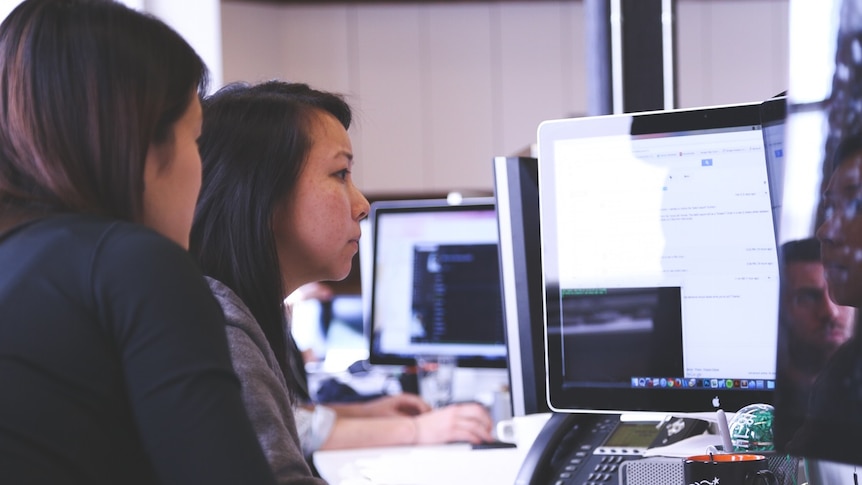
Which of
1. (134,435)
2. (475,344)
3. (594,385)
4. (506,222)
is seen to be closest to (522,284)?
(506,222)

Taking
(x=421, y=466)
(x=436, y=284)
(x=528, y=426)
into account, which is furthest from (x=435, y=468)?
(x=436, y=284)

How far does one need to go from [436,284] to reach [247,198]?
117cm

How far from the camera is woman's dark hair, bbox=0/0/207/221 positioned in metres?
0.72

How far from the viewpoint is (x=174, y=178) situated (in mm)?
786

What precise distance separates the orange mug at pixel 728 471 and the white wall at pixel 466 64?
4691mm

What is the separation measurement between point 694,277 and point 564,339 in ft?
0.56

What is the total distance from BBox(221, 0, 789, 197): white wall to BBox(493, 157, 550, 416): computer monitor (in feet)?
14.1

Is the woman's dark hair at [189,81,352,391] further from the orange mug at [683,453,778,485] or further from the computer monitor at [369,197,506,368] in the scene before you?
the computer monitor at [369,197,506,368]

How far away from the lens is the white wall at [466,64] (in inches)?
220

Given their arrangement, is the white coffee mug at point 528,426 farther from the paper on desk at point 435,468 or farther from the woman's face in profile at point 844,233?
the woman's face in profile at point 844,233

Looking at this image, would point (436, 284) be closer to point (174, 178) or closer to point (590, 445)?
point (590, 445)

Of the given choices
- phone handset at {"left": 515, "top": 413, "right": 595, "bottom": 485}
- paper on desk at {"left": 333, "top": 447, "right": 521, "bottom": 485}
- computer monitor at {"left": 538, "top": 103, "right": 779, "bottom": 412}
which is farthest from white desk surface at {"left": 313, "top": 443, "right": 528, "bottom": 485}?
computer monitor at {"left": 538, "top": 103, "right": 779, "bottom": 412}

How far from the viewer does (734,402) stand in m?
1.07

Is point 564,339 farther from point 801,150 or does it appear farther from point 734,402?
point 801,150
